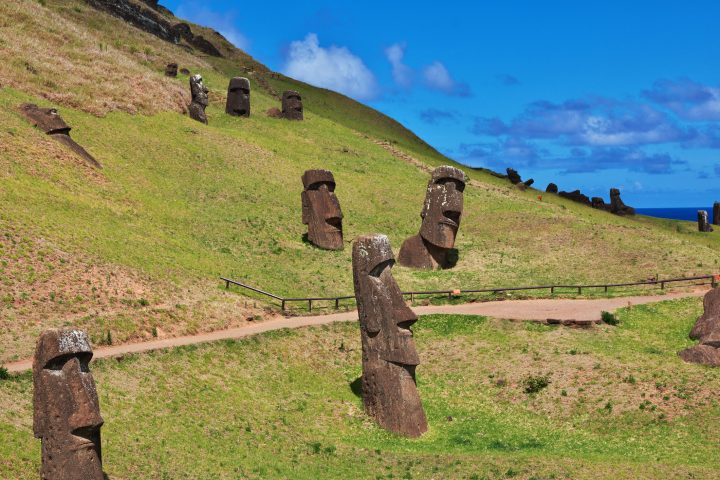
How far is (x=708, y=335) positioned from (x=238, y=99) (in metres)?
49.3

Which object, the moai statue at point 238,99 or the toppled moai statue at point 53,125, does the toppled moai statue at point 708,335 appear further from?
the moai statue at point 238,99

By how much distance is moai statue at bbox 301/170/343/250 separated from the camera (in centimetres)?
4906

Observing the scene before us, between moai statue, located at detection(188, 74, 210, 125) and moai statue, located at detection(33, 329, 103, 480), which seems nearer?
moai statue, located at detection(33, 329, 103, 480)

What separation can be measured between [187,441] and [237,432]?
6.32 feet

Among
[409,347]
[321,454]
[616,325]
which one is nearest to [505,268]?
[616,325]

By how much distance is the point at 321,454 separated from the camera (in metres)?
25.8

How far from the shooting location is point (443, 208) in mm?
46781

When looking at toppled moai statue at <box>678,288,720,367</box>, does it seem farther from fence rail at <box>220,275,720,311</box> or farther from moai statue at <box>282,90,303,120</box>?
moai statue at <box>282,90,303,120</box>

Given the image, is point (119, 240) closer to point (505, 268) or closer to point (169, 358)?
point (169, 358)

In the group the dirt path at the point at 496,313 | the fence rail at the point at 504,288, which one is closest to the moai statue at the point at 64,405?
the dirt path at the point at 496,313

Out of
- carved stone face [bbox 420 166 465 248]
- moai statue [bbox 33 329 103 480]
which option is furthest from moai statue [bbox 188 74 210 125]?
moai statue [bbox 33 329 103 480]

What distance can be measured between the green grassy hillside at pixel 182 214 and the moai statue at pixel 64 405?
32.1ft

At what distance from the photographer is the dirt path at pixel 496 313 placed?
33062 millimetres

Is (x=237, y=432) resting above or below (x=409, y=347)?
below
